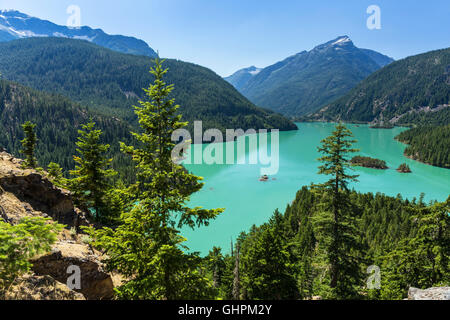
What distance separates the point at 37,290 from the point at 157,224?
3.54m

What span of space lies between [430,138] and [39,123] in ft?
698

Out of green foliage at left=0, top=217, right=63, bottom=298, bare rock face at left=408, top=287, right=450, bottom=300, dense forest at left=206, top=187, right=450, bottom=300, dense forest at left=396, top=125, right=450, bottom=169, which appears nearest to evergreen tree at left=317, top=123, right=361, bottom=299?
dense forest at left=206, top=187, right=450, bottom=300

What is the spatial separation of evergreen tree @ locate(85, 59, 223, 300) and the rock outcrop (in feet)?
5.72

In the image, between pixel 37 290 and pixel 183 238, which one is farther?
pixel 183 238

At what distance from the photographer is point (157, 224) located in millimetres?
7652

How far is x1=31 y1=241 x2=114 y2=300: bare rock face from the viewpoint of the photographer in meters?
8.08

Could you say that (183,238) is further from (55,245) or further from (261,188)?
(261,188)

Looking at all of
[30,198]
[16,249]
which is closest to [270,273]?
[16,249]

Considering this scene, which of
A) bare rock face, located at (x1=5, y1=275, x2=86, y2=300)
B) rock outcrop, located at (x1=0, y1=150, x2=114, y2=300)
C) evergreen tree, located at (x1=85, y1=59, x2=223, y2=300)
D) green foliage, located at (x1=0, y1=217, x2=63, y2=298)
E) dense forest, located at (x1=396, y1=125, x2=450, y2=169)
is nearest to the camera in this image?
green foliage, located at (x1=0, y1=217, x2=63, y2=298)

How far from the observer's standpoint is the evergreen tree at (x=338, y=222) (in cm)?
1452

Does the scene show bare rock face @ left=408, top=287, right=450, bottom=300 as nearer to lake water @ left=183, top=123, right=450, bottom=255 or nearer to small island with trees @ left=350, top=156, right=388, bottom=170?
lake water @ left=183, top=123, right=450, bottom=255

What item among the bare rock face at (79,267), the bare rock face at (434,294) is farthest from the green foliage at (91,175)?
the bare rock face at (434,294)
